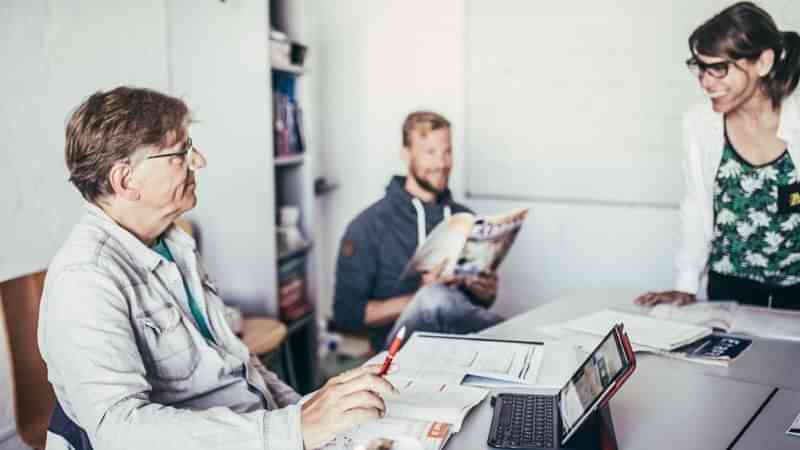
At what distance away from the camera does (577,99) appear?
2.90 meters

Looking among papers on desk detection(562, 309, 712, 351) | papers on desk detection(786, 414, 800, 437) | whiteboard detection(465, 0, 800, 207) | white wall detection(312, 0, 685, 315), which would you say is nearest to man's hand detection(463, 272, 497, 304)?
papers on desk detection(562, 309, 712, 351)

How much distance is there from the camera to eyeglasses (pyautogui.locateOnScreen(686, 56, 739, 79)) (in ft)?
6.61

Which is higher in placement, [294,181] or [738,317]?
[294,181]

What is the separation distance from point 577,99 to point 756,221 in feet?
3.51

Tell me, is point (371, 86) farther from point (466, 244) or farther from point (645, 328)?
point (645, 328)

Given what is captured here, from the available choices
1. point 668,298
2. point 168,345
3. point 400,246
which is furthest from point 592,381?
point 400,246

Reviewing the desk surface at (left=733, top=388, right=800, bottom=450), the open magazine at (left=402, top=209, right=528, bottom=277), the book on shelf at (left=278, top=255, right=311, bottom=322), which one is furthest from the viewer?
the book on shelf at (left=278, top=255, right=311, bottom=322)

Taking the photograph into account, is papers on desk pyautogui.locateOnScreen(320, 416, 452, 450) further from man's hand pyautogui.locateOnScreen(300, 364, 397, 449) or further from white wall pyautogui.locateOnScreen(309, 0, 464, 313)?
white wall pyautogui.locateOnScreen(309, 0, 464, 313)

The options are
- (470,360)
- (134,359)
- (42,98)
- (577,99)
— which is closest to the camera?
(134,359)

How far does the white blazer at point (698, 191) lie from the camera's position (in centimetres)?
205

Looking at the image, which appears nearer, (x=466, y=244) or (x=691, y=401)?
(x=691, y=401)

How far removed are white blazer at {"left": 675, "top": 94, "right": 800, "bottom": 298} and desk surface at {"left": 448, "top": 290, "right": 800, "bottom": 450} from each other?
0.45 metres

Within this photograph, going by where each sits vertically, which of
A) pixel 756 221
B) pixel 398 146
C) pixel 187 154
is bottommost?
pixel 756 221

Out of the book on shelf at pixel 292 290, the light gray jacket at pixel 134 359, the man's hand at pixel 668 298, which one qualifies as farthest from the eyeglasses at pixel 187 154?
the book on shelf at pixel 292 290
